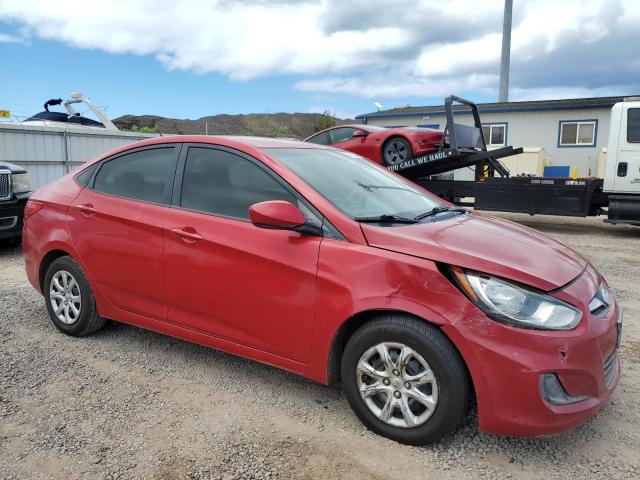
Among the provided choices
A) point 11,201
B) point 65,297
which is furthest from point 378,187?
point 11,201

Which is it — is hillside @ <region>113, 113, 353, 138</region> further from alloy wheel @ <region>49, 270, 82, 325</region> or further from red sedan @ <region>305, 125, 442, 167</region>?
alloy wheel @ <region>49, 270, 82, 325</region>

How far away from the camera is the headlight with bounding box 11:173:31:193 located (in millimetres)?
7718

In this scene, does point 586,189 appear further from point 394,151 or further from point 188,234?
point 188,234

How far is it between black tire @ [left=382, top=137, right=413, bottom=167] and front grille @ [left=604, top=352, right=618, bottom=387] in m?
8.31

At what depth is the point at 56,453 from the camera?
267 centimetres

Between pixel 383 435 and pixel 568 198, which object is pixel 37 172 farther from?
pixel 383 435

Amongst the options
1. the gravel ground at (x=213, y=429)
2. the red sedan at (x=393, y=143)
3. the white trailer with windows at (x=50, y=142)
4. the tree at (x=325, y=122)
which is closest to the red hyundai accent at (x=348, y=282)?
the gravel ground at (x=213, y=429)

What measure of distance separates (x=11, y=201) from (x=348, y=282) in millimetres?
6653

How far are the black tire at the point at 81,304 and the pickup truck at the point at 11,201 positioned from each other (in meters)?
3.95

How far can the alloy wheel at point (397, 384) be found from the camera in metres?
2.61

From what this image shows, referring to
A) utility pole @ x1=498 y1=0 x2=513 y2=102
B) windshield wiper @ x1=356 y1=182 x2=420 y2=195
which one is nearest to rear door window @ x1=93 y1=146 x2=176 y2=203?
windshield wiper @ x1=356 y1=182 x2=420 y2=195

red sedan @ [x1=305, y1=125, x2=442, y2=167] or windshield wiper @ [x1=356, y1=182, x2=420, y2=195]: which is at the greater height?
red sedan @ [x1=305, y1=125, x2=442, y2=167]

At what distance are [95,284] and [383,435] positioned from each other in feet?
7.80

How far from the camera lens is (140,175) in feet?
12.5
